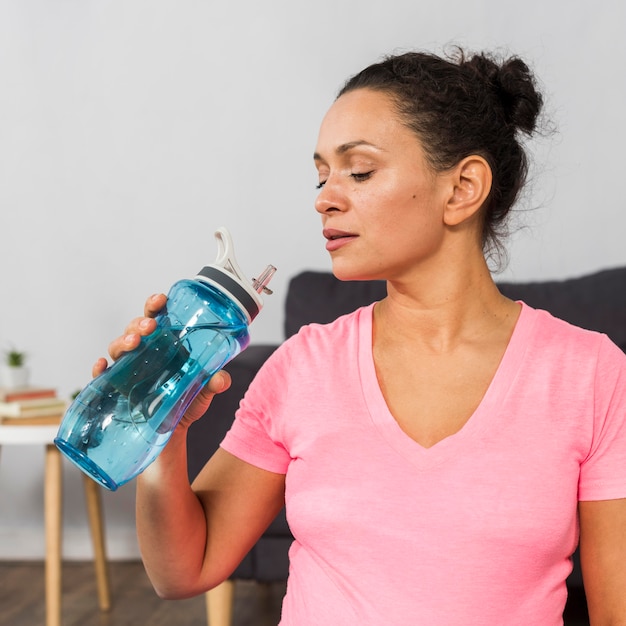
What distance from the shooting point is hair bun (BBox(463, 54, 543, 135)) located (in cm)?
115

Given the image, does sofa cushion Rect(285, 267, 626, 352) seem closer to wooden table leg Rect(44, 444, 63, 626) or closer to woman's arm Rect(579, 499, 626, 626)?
wooden table leg Rect(44, 444, 63, 626)

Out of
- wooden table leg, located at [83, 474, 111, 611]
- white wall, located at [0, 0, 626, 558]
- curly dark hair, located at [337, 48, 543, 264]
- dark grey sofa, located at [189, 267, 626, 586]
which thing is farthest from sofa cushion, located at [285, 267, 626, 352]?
curly dark hair, located at [337, 48, 543, 264]

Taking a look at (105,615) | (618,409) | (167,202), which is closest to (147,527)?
(618,409)

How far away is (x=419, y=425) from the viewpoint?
1.02 m

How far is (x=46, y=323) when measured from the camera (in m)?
3.02

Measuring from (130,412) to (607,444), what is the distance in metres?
0.49

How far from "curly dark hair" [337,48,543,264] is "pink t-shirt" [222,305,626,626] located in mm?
212

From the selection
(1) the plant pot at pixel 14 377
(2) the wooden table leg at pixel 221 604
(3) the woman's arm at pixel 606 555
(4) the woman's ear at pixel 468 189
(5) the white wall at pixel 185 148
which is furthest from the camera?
(5) the white wall at pixel 185 148

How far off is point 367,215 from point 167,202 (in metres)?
1.99

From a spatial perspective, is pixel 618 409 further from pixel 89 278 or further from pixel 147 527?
pixel 89 278

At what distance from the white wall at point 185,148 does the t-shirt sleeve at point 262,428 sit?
1709 millimetres

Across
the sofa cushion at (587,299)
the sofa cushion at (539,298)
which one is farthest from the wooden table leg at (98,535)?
the sofa cushion at (587,299)

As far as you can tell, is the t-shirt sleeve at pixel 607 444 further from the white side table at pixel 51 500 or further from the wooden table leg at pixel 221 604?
the white side table at pixel 51 500

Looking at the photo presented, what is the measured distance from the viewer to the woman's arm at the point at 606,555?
982mm
